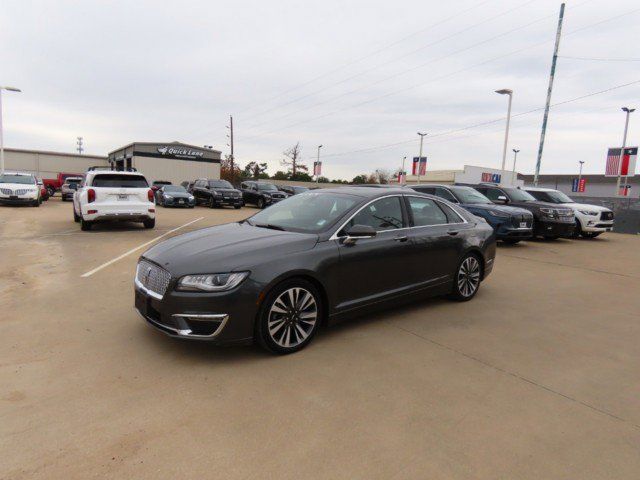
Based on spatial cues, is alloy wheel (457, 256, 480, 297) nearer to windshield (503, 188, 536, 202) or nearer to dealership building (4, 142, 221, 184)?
windshield (503, 188, 536, 202)

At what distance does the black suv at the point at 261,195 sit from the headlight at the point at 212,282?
21.9 metres

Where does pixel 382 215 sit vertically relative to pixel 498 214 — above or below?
above

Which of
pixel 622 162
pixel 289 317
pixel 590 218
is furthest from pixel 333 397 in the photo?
pixel 622 162

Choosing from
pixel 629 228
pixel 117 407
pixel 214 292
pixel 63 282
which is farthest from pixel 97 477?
pixel 629 228

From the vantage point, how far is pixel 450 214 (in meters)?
5.64

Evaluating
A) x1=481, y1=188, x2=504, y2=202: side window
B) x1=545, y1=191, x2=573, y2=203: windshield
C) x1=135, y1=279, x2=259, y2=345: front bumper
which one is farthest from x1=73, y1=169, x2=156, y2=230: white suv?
x1=545, y1=191, x2=573, y2=203: windshield

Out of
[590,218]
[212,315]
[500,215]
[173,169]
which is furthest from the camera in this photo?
[173,169]

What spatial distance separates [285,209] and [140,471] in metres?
3.28

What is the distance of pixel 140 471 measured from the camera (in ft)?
7.47

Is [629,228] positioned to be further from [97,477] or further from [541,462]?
[97,477]

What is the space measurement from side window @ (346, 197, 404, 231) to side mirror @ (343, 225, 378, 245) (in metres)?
0.19

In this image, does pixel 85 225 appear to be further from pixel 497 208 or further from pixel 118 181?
pixel 497 208

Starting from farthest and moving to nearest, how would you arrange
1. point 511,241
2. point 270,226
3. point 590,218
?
1. point 590,218
2. point 511,241
3. point 270,226

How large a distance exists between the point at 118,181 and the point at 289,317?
9.70 m
